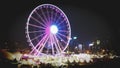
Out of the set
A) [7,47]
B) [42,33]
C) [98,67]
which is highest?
[42,33]

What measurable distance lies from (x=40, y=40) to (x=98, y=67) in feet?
6.93

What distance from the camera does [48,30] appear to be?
976cm

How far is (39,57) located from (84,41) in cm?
380

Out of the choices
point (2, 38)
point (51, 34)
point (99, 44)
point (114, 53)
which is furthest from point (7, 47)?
point (99, 44)

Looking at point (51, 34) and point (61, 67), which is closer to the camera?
point (61, 67)

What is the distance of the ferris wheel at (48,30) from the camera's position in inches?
374

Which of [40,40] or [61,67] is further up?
[40,40]

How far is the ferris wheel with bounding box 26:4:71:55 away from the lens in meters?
9.49

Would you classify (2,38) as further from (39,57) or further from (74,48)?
(74,48)

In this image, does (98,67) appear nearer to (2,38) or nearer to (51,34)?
(51,34)

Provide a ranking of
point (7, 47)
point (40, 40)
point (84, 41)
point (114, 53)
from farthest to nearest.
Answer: point (84, 41) < point (114, 53) < point (40, 40) < point (7, 47)

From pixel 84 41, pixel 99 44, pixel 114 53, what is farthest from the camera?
pixel 99 44

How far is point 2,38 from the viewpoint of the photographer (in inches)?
348

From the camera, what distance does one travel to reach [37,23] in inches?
383
